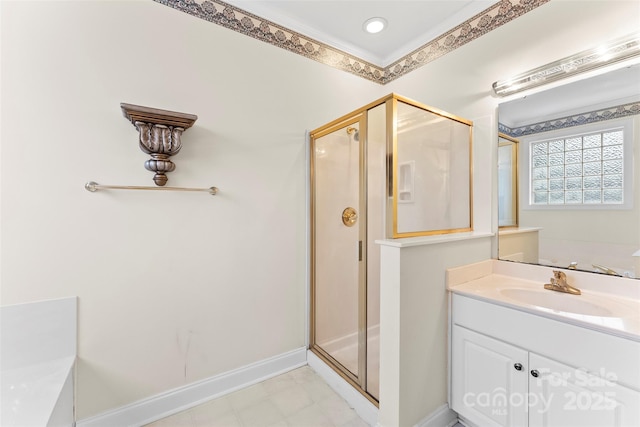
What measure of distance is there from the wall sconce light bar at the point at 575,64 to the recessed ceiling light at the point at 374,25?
94cm

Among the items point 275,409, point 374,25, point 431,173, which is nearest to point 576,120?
point 431,173

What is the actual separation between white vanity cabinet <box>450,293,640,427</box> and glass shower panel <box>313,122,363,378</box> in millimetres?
634

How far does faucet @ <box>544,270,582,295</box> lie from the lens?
1.35 metres

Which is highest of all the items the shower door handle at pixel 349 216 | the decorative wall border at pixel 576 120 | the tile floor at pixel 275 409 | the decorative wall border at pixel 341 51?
the decorative wall border at pixel 341 51

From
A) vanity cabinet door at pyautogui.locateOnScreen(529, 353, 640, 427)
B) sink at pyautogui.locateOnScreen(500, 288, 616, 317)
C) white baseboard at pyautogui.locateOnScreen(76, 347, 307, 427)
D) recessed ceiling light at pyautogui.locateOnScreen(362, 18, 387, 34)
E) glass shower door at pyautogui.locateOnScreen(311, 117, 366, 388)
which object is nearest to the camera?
vanity cabinet door at pyautogui.locateOnScreen(529, 353, 640, 427)

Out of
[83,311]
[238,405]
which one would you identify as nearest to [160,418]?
[238,405]

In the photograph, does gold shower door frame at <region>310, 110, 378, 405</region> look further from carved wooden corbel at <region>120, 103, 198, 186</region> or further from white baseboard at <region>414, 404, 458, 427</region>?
carved wooden corbel at <region>120, 103, 198, 186</region>

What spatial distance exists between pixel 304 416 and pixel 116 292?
1.30 m

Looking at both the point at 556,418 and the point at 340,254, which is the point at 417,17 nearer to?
the point at 340,254

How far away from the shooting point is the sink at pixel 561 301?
120 cm

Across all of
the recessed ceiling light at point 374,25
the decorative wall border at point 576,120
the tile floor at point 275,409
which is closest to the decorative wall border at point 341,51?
the recessed ceiling light at point 374,25

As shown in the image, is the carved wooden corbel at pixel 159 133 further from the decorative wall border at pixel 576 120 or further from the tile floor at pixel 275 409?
the decorative wall border at pixel 576 120

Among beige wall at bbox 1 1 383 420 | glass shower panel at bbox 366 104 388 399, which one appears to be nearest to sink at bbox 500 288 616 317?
glass shower panel at bbox 366 104 388 399

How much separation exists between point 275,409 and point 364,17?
2748 mm
